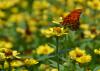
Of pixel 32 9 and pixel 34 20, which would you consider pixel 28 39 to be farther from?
pixel 32 9

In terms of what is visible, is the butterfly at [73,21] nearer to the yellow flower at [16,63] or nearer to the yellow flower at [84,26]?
the yellow flower at [16,63]

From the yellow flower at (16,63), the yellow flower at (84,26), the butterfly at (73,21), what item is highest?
the butterfly at (73,21)

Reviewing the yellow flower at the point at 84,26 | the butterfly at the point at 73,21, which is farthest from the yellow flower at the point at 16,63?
the yellow flower at the point at 84,26

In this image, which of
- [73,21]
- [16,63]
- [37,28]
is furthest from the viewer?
[37,28]

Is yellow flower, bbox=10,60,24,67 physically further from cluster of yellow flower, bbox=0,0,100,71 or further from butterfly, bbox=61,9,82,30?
butterfly, bbox=61,9,82,30

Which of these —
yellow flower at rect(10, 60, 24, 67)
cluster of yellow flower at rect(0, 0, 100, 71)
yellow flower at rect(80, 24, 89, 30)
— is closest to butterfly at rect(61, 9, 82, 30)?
cluster of yellow flower at rect(0, 0, 100, 71)

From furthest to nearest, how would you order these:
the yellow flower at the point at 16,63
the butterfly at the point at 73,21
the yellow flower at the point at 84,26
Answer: the yellow flower at the point at 84,26, the yellow flower at the point at 16,63, the butterfly at the point at 73,21

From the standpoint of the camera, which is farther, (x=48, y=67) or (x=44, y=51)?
(x=44, y=51)

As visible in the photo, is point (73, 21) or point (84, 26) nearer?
point (73, 21)

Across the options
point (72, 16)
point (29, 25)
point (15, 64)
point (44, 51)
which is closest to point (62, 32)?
point (72, 16)

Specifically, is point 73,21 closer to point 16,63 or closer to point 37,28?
point 16,63

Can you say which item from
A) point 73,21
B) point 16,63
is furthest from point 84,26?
point 73,21
